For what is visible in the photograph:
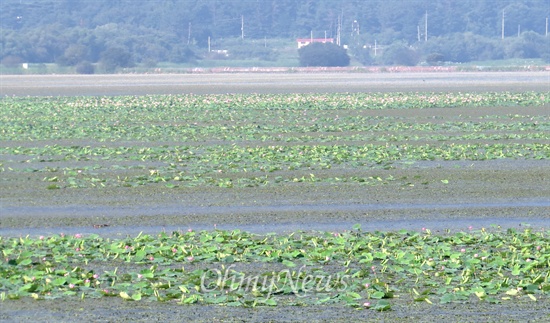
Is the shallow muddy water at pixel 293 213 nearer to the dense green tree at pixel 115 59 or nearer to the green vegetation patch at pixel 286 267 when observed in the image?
the green vegetation patch at pixel 286 267

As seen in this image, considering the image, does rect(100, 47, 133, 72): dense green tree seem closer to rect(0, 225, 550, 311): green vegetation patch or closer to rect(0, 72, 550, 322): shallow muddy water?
rect(0, 72, 550, 322): shallow muddy water

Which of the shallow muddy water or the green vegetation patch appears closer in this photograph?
A: the shallow muddy water

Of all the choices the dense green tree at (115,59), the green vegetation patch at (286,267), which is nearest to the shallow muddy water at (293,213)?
the green vegetation patch at (286,267)

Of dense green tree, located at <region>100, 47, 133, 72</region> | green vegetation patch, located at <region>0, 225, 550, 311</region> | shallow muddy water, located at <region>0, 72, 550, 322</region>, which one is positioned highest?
green vegetation patch, located at <region>0, 225, 550, 311</region>

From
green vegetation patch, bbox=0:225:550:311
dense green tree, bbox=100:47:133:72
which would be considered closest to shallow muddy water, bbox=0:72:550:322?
green vegetation patch, bbox=0:225:550:311

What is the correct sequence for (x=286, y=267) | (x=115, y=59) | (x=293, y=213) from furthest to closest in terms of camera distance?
1. (x=115, y=59)
2. (x=293, y=213)
3. (x=286, y=267)

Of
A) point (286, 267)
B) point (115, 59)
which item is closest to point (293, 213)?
point (286, 267)

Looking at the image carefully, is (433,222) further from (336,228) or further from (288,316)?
(288,316)

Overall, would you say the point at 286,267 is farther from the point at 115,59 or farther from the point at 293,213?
the point at 115,59

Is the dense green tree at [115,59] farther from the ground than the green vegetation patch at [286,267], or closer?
closer

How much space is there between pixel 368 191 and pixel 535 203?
8.88 ft

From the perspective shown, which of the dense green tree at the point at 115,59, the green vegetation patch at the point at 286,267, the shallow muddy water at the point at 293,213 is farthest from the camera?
the dense green tree at the point at 115,59

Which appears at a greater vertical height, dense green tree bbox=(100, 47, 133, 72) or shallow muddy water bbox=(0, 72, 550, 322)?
shallow muddy water bbox=(0, 72, 550, 322)

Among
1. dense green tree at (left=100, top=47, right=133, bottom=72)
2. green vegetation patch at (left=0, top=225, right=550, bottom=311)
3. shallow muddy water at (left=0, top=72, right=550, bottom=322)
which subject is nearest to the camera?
shallow muddy water at (left=0, top=72, right=550, bottom=322)
